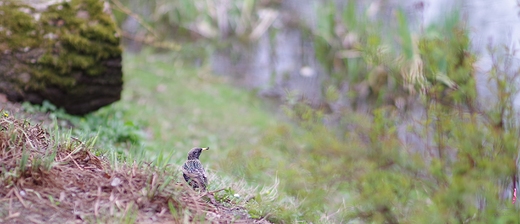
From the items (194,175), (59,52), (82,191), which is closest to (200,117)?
(59,52)

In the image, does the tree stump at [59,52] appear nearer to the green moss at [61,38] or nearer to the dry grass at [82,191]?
the green moss at [61,38]

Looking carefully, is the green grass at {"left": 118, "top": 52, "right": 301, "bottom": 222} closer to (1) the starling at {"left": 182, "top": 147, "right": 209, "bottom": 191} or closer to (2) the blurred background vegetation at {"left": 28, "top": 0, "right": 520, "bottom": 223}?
(2) the blurred background vegetation at {"left": 28, "top": 0, "right": 520, "bottom": 223}

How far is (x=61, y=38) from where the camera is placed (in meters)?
5.39

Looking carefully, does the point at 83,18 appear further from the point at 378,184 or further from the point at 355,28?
the point at 355,28

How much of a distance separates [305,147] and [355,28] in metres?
7.92

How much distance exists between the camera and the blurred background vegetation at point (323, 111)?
267 cm

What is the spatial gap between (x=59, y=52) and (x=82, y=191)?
2914 mm

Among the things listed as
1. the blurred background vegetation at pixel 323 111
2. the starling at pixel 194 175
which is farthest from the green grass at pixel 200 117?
the starling at pixel 194 175

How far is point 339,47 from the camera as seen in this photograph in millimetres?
11234

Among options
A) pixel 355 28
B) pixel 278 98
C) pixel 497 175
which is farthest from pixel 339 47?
pixel 497 175

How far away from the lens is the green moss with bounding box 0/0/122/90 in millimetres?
5293

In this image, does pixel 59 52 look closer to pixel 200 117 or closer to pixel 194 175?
pixel 194 175

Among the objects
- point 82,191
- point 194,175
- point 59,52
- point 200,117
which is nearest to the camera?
point 82,191

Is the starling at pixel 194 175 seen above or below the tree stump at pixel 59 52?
below
